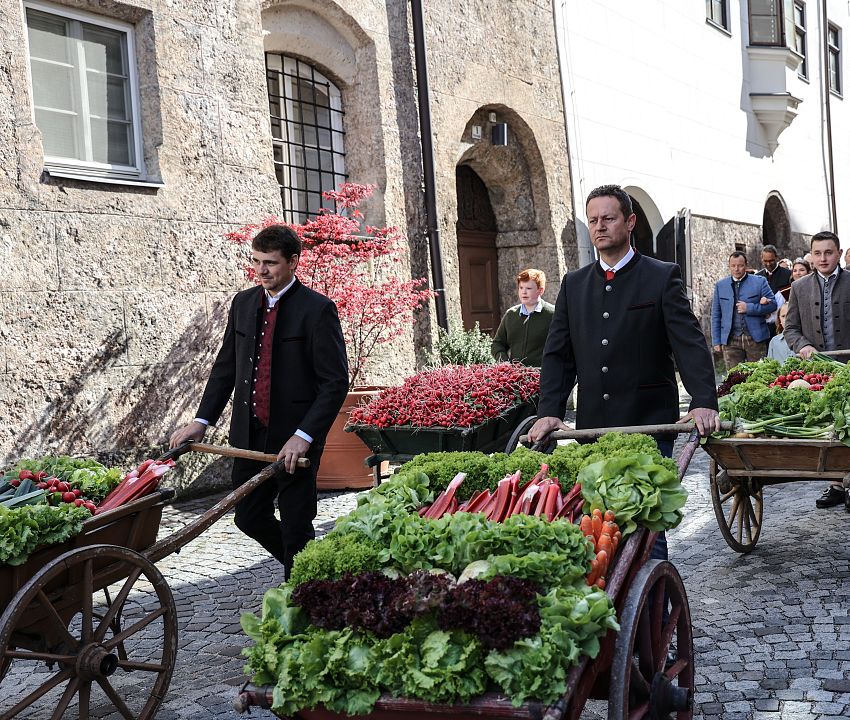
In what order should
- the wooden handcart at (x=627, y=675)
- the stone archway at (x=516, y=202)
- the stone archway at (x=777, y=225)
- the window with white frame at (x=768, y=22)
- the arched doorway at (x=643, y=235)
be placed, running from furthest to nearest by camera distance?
the stone archway at (x=777, y=225)
the window with white frame at (x=768, y=22)
the arched doorway at (x=643, y=235)
the stone archway at (x=516, y=202)
the wooden handcart at (x=627, y=675)

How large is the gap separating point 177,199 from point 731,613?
5.93 meters

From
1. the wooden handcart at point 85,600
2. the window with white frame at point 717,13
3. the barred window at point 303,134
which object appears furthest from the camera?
the window with white frame at point 717,13

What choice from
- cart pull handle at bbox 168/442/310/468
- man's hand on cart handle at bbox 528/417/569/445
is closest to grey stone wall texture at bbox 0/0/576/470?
cart pull handle at bbox 168/442/310/468

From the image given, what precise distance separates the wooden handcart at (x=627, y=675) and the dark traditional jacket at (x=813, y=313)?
466 cm

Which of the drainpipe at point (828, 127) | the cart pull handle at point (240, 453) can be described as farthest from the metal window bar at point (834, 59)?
the cart pull handle at point (240, 453)

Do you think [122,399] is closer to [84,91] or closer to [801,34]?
[84,91]

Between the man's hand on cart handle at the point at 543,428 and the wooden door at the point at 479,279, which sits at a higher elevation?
the wooden door at the point at 479,279

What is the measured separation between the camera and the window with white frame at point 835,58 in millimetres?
25469

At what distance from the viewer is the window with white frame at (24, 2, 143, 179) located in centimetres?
822

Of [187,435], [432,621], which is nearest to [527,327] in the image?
[187,435]

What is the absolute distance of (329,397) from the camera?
4859mm

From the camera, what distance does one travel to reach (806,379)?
5.99m

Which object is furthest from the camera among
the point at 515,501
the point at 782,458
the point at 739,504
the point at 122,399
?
the point at 122,399

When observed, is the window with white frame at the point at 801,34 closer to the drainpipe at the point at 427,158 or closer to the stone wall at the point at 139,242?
the drainpipe at the point at 427,158
